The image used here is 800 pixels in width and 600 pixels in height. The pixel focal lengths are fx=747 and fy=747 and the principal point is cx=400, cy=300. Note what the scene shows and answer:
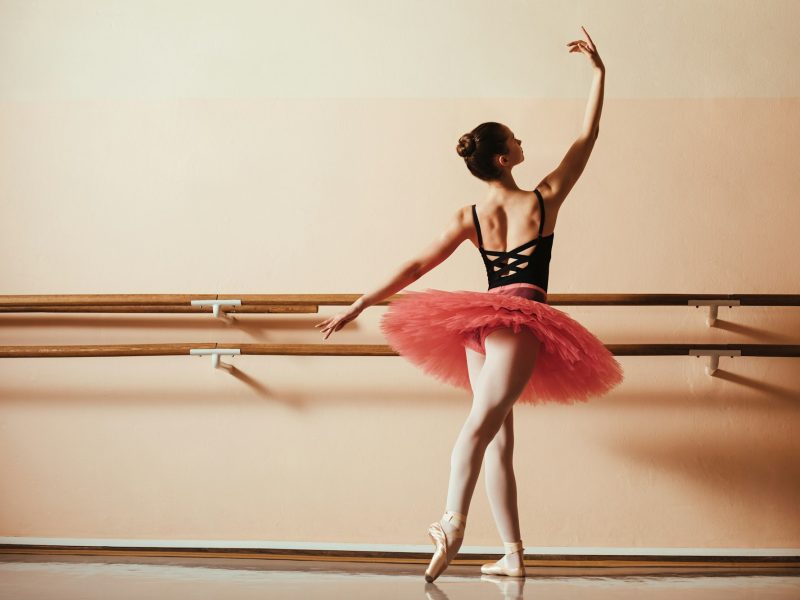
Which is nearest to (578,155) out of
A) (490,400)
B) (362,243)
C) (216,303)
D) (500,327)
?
(500,327)

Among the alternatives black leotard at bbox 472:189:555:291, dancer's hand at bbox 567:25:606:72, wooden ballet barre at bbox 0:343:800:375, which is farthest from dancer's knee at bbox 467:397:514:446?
dancer's hand at bbox 567:25:606:72

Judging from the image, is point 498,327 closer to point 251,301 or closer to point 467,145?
point 467,145

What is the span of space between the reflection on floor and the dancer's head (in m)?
1.06

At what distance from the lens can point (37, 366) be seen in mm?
2605

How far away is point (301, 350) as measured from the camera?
240 centimetres

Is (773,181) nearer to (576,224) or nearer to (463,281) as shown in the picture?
(576,224)

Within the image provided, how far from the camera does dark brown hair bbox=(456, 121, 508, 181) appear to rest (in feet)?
6.31

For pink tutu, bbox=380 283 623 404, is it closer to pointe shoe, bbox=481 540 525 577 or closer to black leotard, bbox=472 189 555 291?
black leotard, bbox=472 189 555 291

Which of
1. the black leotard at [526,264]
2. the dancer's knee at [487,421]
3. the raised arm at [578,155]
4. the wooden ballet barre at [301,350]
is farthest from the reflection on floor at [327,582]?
the raised arm at [578,155]

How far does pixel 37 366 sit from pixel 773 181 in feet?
8.53

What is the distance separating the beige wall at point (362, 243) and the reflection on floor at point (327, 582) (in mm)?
271

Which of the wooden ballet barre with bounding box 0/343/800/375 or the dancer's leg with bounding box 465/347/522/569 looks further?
the wooden ballet barre with bounding box 0/343/800/375

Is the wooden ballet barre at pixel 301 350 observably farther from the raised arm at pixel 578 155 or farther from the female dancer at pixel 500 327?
the raised arm at pixel 578 155

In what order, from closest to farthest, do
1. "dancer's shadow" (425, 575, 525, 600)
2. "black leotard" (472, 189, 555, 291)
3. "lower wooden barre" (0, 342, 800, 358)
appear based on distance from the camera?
"dancer's shadow" (425, 575, 525, 600), "black leotard" (472, 189, 555, 291), "lower wooden barre" (0, 342, 800, 358)
